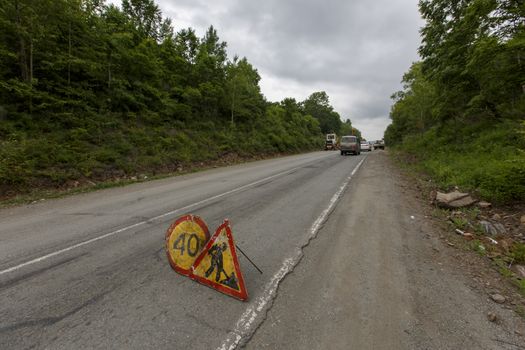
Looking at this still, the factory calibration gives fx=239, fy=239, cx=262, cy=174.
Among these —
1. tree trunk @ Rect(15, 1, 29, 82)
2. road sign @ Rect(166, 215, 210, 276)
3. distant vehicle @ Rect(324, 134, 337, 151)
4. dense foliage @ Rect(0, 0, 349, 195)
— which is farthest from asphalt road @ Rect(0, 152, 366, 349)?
distant vehicle @ Rect(324, 134, 337, 151)

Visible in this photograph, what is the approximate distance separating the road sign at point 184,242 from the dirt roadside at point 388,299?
1251mm

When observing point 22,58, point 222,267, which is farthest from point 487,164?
point 22,58

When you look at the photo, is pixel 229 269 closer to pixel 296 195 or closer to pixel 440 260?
pixel 440 260

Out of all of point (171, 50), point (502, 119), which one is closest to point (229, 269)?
point (502, 119)

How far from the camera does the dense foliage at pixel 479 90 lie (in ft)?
22.1

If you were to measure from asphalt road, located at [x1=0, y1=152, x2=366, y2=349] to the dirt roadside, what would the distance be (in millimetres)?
324

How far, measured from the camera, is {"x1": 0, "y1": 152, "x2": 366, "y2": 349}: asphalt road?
2.21 m

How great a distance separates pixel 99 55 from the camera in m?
13.9

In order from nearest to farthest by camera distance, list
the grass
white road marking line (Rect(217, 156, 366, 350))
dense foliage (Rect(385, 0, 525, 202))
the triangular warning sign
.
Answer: white road marking line (Rect(217, 156, 366, 350)) < the triangular warning sign < the grass < dense foliage (Rect(385, 0, 525, 202))

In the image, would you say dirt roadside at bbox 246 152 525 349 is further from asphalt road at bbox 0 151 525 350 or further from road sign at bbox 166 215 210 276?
road sign at bbox 166 215 210 276

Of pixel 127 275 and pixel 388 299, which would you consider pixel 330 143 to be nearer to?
pixel 388 299

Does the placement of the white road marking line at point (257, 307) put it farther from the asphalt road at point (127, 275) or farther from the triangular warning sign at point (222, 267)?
the triangular warning sign at point (222, 267)

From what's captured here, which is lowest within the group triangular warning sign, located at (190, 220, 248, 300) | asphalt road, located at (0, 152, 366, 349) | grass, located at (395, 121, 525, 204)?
asphalt road, located at (0, 152, 366, 349)

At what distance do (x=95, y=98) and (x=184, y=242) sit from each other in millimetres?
14587
